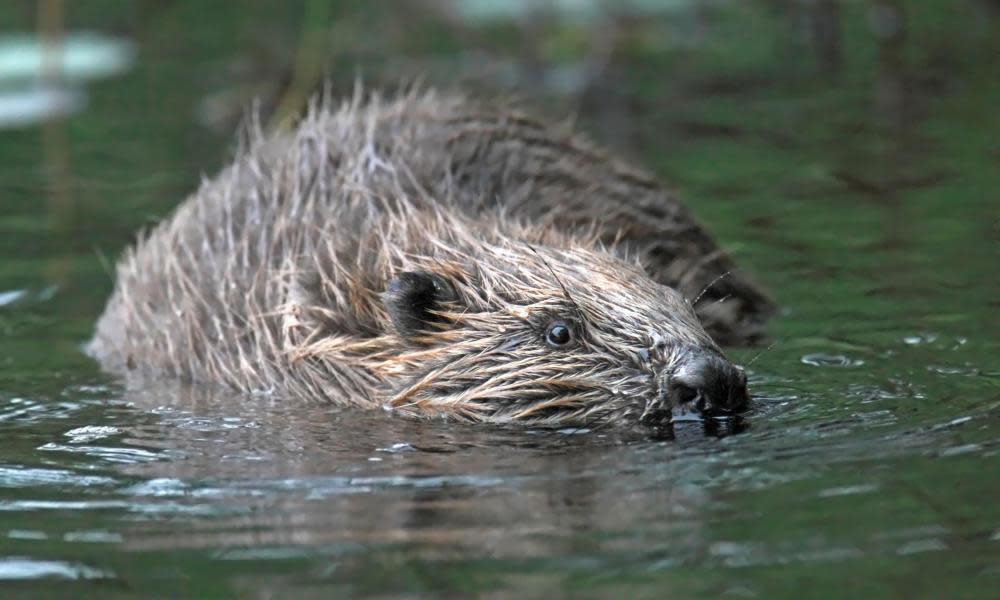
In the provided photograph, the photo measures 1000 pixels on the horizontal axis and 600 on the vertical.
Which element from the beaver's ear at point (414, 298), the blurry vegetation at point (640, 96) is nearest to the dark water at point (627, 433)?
the blurry vegetation at point (640, 96)

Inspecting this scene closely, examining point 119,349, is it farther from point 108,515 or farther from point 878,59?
point 878,59

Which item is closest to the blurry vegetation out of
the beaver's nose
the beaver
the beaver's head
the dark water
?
the dark water

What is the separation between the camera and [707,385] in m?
4.74

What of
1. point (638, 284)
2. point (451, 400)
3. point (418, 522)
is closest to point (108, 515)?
point (418, 522)

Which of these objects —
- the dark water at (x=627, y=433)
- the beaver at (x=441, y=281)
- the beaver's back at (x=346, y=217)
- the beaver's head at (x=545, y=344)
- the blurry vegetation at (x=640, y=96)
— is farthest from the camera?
the blurry vegetation at (x=640, y=96)

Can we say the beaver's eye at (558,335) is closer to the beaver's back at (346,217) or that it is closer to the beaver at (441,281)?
the beaver at (441,281)

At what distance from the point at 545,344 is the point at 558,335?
5cm

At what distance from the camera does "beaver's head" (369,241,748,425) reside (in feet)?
16.1

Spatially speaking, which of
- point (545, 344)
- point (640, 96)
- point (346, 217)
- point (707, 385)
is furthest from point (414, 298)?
point (640, 96)

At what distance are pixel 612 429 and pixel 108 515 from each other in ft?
4.68

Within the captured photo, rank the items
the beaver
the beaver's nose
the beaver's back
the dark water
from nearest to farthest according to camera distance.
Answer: the dark water → the beaver's nose → the beaver → the beaver's back

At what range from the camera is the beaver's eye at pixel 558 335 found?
5105 millimetres

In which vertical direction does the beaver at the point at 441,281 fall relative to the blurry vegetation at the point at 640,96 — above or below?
below

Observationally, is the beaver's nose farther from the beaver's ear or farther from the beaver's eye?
the beaver's ear
